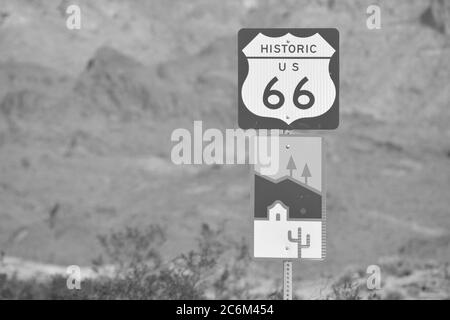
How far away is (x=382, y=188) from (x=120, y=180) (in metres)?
13.4

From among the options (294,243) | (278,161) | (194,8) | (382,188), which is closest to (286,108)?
(278,161)

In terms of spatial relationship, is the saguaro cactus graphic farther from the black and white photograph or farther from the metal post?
the black and white photograph

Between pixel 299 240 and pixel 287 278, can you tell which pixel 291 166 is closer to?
pixel 299 240

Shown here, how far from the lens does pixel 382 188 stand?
5150cm

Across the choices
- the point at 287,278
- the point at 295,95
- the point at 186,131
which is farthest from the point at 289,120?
the point at 186,131

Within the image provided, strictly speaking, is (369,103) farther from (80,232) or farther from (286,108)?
(286,108)

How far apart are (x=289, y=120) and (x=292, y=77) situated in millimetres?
236

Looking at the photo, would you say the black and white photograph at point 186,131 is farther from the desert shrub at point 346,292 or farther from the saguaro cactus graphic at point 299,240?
the saguaro cactus graphic at point 299,240

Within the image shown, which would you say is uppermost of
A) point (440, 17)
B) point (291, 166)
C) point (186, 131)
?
point (440, 17)

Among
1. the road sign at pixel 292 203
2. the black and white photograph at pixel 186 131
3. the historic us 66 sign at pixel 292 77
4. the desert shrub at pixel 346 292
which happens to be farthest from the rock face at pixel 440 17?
the road sign at pixel 292 203

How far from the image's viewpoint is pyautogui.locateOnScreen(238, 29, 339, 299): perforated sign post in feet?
18.5

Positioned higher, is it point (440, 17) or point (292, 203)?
point (440, 17)

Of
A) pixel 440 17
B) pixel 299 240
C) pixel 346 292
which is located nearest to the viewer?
pixel 299 240

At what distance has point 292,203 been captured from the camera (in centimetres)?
566
